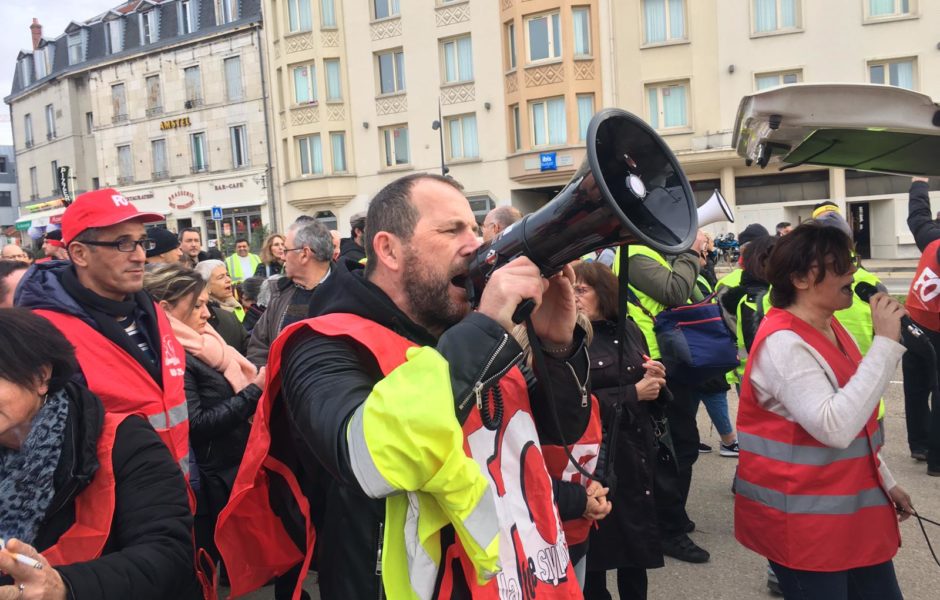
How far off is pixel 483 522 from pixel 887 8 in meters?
24.9

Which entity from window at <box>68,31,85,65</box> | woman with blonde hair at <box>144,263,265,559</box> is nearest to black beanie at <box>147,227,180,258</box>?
woman with blonde hair at <box>144,263,265,559</box>

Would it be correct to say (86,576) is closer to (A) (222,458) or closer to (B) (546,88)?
(A) (222,458)

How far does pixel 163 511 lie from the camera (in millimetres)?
1800

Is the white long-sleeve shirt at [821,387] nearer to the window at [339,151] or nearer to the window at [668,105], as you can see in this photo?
the window at [668,105]

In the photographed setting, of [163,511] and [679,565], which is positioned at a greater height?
[163,511]

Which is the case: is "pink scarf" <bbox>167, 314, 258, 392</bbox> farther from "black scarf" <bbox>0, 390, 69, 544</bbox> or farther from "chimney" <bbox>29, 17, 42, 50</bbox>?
"chimney" <bbox>29, 17, 42, 50</bbox>

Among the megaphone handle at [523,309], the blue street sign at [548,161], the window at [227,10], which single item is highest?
the window at [227,10]

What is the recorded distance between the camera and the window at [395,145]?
26281mm

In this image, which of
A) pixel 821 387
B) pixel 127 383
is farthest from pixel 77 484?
pixel 821 387

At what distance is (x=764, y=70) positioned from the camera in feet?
72.0

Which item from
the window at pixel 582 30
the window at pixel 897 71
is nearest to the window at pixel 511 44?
the window at pixel 582 30

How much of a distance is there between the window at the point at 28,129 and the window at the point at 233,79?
49.3ft

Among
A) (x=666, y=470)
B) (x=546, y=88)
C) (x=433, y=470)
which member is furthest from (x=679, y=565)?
(x=546, y=88)

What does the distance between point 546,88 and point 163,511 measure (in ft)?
75.5
